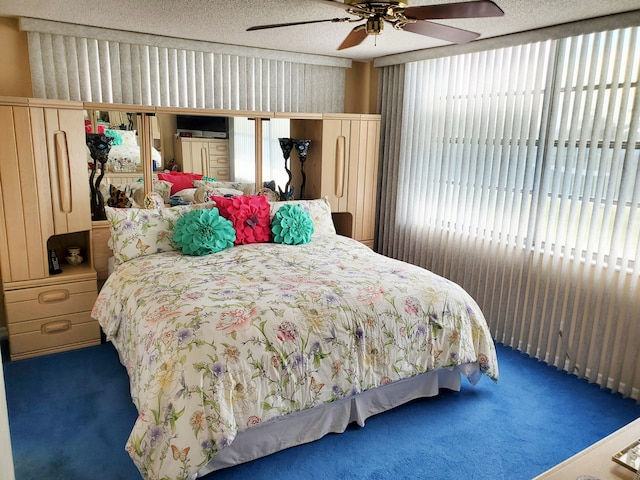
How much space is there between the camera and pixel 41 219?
323 centimetres

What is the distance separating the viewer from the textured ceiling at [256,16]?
2.71 meters

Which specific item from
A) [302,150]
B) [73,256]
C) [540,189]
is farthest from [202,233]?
[540,189]

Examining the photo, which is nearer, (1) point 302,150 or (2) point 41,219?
(2) point 41,219

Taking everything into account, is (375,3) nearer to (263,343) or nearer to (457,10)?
(457,10)

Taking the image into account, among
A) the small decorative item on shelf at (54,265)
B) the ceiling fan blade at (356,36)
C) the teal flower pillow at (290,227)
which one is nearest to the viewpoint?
the ceiling fan blade at (356,36)

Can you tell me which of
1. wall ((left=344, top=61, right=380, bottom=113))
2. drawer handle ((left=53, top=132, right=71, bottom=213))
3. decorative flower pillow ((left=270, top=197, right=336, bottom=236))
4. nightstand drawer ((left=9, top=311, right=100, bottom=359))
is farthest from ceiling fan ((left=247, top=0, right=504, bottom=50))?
nightstand drawer ((left=9, top=311, right=100, bottom=359))

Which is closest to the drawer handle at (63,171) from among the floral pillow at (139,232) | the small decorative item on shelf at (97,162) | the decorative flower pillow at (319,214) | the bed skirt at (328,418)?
the small decorative item on shelf at (97,162)

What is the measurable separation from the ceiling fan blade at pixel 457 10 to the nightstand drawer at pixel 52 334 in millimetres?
2926

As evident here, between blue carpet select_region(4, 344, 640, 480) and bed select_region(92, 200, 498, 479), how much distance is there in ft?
0.38

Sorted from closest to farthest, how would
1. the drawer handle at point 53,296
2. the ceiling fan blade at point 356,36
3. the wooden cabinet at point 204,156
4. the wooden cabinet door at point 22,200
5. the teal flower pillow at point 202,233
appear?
the ceiling fan blade at point 356,36
the wooden cabinet door at point 22,200
the teal flower pillow at point 202,233
the drawer handle at point 53,296
the wooden cabinet at point 204,156

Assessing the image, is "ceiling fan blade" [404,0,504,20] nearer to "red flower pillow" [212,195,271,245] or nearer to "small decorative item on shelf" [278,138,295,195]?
"red flower pillow" [212,195,271,245]

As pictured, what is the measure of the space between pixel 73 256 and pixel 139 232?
2.53 ft

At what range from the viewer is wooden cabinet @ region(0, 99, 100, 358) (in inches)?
121

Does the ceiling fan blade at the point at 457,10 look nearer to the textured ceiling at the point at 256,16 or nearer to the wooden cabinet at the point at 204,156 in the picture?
the textured ceiling at the point at 256,16
